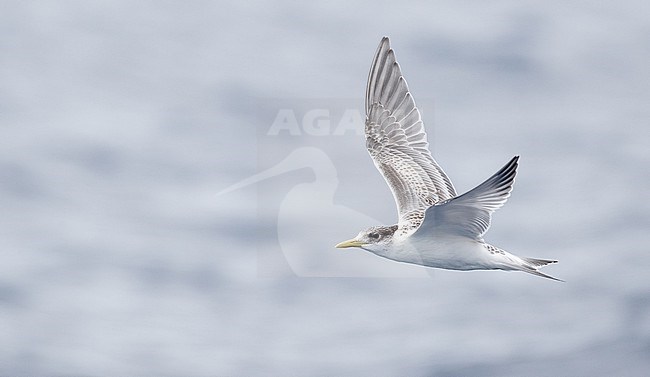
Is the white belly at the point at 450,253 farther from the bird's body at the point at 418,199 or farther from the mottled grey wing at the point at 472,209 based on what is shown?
the mottled grey wing at the point at 472,209

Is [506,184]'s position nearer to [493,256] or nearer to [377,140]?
[493,256]

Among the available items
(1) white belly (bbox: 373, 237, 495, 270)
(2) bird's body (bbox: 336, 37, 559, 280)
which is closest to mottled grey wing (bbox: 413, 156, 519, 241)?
(2) bird's body (bbox: 336, 37, 559, 280)

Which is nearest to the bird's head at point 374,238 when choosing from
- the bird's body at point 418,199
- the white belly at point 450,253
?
the bird's body at point 418,199

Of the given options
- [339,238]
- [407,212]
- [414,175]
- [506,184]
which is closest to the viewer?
[506,184]

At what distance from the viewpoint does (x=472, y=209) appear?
1539 centimetres

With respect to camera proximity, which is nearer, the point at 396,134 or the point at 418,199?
the point at 418,199

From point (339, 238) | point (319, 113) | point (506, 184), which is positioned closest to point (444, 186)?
point (506, 184)

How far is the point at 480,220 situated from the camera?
51.4 feet

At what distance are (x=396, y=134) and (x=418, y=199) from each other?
238 centimetres

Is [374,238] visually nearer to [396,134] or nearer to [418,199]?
[418,199]

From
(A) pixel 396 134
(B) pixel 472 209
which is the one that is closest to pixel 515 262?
(B) pixel 472 209

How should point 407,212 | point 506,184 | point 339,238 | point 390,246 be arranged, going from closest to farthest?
point 506,184
point 390,246
point 407,212
point 339,238

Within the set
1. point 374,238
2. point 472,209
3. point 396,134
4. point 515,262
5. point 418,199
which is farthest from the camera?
point 396,134

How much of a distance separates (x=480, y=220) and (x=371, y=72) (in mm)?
→ 5576
